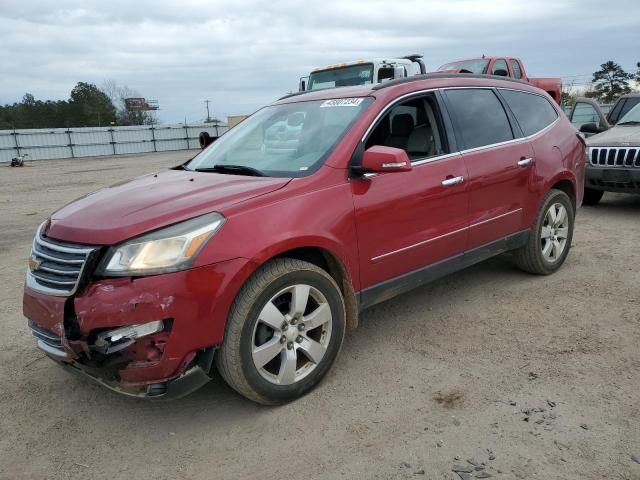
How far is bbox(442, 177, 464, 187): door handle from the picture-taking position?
145 inches

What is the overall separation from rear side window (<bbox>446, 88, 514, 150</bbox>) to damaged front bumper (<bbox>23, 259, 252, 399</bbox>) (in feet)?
7.35

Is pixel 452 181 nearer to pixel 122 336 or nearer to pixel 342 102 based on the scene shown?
pixel 342 102

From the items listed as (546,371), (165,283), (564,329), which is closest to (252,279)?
(165,283)

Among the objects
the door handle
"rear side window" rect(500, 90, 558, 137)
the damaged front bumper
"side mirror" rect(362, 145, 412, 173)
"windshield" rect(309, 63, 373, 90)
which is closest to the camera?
the damaged front bumper

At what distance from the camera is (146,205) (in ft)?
9.30

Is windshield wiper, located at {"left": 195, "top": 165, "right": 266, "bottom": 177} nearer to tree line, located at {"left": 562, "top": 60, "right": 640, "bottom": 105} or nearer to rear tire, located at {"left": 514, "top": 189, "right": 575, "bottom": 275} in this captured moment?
rear tire, located at {"left": 514, "top": 189, "right": 575, "bottom": 275}

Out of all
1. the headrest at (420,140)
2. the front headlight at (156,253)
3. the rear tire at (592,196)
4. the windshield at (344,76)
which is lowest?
the rear tire at (592,196)

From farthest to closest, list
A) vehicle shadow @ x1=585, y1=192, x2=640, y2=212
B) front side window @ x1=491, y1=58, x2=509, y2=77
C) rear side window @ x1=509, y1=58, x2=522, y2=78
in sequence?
rear side window @ x1=509, y1=58, x2=522, y2=78, front side window @ x1=491, y1=58, x2=509, y2=77, vehicle shadow @ x1=585, y1=192, x2=640, y2=212

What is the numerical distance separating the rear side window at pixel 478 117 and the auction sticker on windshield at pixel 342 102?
826mm

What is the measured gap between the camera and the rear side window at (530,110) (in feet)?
15.0

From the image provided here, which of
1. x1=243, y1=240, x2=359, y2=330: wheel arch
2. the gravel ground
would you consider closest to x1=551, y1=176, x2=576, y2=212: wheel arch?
the gravel ground

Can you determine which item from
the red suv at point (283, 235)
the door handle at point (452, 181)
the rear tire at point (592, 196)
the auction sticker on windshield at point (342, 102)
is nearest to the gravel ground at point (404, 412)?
the red suv at point (283, 235)

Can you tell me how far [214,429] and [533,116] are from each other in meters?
3.83

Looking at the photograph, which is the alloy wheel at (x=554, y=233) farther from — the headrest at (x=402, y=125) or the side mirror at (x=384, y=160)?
the side mirror at (x=384, y=160)
